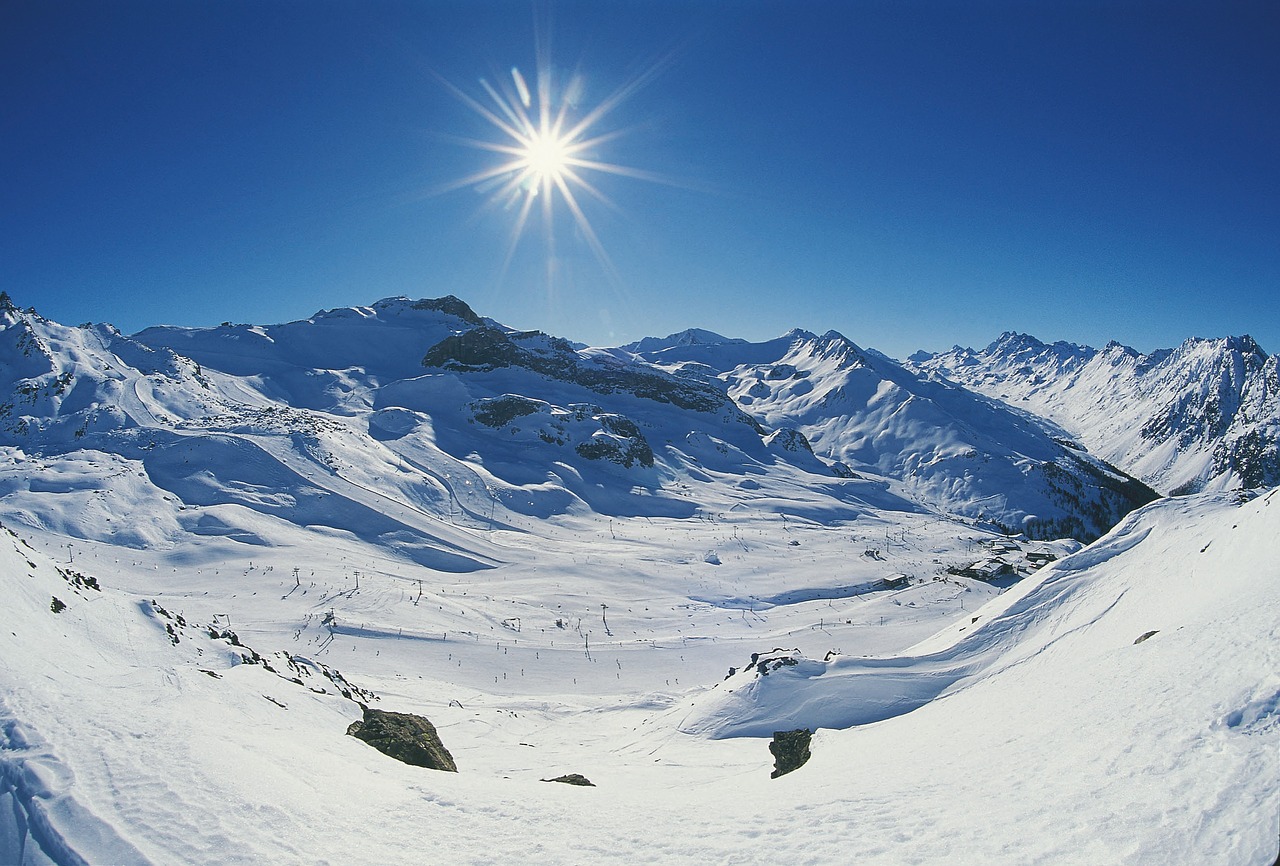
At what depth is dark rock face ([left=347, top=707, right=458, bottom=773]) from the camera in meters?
14.7

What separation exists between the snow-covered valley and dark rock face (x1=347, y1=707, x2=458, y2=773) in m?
0.74

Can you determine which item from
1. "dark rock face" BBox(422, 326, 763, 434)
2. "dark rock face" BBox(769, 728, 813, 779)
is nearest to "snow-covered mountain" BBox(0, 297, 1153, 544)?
"dark rock face" BBox(422, 326, 763, 434)

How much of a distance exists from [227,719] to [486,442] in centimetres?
10227

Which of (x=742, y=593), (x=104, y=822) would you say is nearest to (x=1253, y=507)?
(x=104, y=822)

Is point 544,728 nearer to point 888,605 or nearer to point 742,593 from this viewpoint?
point 888,605

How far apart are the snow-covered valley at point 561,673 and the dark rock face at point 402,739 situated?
0.74 m

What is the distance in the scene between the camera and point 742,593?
193 feet

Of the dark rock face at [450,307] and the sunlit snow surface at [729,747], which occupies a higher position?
the dark rock face at [450,307]

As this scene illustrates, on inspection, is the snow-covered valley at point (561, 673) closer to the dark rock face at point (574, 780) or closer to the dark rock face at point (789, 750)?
the dark rock face at point (789, 750)

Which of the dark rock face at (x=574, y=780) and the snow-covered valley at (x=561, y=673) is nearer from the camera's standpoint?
the snow-covered valley at (x=561, y=673)

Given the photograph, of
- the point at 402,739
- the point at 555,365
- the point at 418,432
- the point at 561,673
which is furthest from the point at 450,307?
the point at 402,739

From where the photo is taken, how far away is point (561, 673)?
35.1m

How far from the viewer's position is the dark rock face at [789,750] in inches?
599

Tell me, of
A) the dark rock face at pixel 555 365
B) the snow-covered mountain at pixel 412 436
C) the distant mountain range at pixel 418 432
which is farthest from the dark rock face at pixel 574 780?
the dark rock face at pixel 555 365
